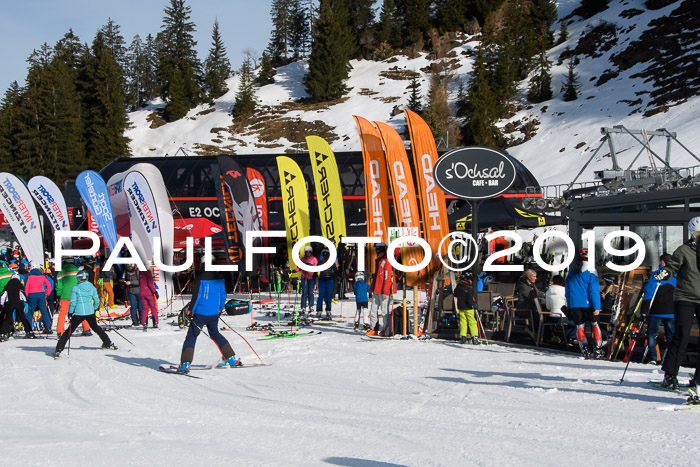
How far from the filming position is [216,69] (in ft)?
262

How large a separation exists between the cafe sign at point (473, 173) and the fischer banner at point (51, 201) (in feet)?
34.8

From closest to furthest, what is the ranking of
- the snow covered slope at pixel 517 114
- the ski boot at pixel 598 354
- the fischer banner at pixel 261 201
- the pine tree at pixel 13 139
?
the ski boot at pixel 598 354
the fischer banner at pixel 261 201
the snow covered slope at pixel 517 114
the pine tree at pixel 13 139

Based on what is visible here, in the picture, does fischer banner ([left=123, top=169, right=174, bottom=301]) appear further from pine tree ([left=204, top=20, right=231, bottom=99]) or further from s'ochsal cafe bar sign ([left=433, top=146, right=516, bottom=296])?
pine tree ([left=204, top=20, right=231, bottom=99])

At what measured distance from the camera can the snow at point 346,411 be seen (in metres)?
4.20

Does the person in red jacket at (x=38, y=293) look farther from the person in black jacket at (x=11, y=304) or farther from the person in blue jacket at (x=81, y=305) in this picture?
the person in blue jacket at (x=81, y=305)

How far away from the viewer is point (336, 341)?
10203mm

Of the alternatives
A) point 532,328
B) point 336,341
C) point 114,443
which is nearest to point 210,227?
point 336,341

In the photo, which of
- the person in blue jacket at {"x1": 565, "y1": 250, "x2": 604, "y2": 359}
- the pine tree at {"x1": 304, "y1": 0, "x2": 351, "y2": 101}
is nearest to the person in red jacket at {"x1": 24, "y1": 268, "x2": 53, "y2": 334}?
the person in blue jacket at {"x1": 565, "y1": 250, "x2": 604, "y2": 359}

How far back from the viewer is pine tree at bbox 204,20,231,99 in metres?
76.9

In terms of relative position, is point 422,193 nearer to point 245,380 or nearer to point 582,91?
point 245,380

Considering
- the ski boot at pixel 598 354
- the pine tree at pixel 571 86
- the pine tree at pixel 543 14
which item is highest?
the pine tree at pixel 543 14

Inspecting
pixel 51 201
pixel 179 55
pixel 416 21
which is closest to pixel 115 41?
pixel 179 55

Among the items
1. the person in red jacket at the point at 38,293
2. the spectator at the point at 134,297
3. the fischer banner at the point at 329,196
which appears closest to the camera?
the person in red jacket at the point at 38,293
